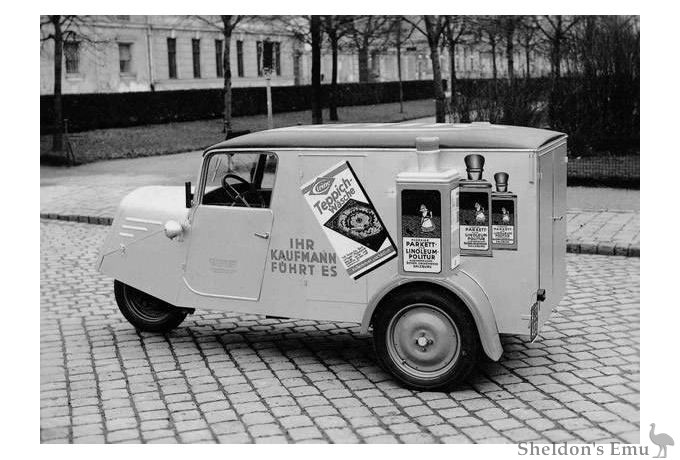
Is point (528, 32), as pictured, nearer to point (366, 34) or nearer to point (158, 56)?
point (366, 34)

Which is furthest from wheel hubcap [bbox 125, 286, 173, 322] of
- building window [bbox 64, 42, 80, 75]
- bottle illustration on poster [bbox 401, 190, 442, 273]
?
building window [bbox 64, 42, 80, 75]

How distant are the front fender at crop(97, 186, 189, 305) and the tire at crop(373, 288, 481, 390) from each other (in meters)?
2.06

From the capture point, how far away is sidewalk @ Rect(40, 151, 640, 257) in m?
12.7

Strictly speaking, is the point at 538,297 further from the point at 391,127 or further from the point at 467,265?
the point at 391,127

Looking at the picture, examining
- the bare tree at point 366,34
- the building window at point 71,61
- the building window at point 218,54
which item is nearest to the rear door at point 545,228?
the bare tree at point 366,34

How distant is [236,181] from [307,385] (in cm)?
191

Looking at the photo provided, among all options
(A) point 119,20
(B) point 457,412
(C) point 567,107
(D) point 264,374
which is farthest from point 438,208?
(A) point 119,20

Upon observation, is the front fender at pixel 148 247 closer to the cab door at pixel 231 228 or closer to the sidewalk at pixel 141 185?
the cab door at pixel 231 228

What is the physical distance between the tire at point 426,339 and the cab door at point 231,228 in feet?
3.96

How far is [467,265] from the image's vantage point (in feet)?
22.0

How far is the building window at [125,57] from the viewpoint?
4406cm

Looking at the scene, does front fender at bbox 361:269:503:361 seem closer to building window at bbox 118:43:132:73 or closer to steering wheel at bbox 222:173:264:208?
steering wheel at bbox 222:173:264:208

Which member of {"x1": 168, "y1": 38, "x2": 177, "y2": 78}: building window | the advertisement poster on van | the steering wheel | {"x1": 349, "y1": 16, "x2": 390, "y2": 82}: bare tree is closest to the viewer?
the advertisement poster on van

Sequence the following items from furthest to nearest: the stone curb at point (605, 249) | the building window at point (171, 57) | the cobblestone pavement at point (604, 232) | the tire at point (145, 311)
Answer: the building window at point (171, 57)
the cobblestone pavement at point (604, 232)
the stone curb at point (605, 249)
the tire at point (145, 311)
